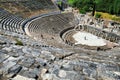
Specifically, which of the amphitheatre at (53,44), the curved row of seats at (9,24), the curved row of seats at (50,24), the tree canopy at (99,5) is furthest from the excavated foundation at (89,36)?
the curved row of seats at (9,24)

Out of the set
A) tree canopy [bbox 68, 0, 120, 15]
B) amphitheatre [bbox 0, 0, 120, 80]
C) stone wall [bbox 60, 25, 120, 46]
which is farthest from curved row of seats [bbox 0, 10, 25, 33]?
tree canopy [bbox 68, 0, 120, 15]

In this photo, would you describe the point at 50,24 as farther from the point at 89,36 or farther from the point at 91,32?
the point at 91,32

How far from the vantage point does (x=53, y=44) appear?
22.5 meters

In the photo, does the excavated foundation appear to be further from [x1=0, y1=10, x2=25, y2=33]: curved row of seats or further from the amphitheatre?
[x1=0, y1=10, x2=25, y2=33]: curved row of seats

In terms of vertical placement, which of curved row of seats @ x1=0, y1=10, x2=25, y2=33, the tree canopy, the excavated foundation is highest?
the tree canopy

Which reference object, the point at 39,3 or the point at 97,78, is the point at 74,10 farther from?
the point at 97,78

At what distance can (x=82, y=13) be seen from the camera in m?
46.7

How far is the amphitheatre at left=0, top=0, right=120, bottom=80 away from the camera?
6090mm

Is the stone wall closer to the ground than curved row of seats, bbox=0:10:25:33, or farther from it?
closer to the ground

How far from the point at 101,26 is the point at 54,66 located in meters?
33.9

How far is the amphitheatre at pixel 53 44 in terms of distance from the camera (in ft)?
20.0

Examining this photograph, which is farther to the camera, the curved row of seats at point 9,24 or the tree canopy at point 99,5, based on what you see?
the tree canopy at point 99,5

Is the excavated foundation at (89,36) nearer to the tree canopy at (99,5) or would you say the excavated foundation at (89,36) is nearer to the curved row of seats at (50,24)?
the curved row of seats at (50,24)

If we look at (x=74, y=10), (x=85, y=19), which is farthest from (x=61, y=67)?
(x=74, y=10)
